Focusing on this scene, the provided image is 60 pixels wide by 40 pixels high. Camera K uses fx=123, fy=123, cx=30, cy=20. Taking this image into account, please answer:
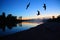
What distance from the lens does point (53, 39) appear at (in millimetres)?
10992

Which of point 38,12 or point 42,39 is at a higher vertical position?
point 38,12

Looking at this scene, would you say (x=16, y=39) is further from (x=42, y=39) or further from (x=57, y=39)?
(x=57, y=39)

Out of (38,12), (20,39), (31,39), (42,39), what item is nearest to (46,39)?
(42,39)

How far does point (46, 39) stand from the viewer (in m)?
11.2

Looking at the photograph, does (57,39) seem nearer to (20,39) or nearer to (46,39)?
(46,39)

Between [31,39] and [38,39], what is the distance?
687 mm

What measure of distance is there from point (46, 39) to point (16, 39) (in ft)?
9.58

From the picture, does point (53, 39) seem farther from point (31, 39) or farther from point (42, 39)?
point (31, 39)

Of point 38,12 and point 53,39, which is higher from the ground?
point 38,12

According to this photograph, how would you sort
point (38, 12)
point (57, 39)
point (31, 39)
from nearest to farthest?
point (38, 12) < point (57, 39) < point (31, 39)

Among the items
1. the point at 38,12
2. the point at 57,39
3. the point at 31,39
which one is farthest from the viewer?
the point at 31,39

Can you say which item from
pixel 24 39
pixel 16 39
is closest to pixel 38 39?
pixel 24 39

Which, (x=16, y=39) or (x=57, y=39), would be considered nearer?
(x=57, y=39)

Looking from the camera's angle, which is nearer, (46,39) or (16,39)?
(46,39)
